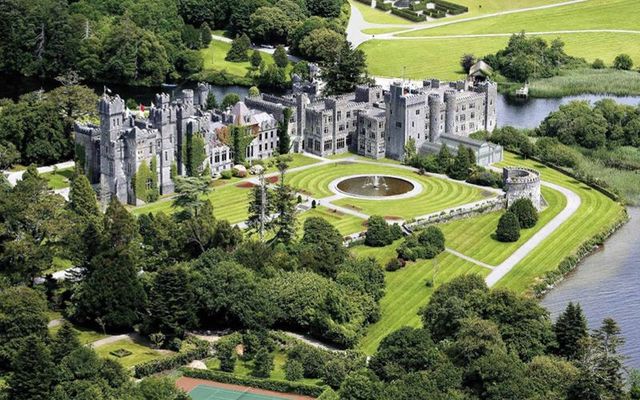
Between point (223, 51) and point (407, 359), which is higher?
point (223, 51)

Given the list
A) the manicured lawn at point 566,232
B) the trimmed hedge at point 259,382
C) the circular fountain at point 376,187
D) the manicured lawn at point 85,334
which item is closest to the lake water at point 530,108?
the manicured lawn at point 566,232

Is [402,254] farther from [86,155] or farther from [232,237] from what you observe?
[86,155]

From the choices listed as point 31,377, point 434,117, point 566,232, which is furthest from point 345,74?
point 31,377

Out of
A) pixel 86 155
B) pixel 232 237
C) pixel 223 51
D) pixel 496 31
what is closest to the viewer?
pixel 232 237

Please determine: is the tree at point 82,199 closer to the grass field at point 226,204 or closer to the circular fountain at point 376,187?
the grass field at point 226,204

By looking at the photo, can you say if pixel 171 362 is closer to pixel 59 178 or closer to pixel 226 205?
pixel 226 205

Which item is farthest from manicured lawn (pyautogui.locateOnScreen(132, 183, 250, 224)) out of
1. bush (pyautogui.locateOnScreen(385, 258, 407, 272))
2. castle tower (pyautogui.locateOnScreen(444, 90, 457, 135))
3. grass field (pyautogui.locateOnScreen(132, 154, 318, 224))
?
castle tower (pyautogui.locateOnScreen(444, 90, 457, 135))

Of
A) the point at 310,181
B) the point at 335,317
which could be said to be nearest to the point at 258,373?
the point at 335,317

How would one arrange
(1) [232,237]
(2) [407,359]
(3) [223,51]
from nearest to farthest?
(2) [407,359]
(1) [232,237]
(3) [223,51]
